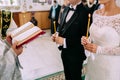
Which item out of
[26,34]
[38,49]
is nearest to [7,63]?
[26,34]

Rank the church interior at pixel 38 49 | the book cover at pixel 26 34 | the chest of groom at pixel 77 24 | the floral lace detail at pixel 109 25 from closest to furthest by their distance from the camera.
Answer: the book cover at pixel 26 34, the floral lace detail at pixel 109 25, the chest of groom at pixel 77 24, the church interior at pixel 38 49

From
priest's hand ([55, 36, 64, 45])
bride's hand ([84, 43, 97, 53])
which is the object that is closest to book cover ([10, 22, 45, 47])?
bride's hand ([84, 43, 97, 53])

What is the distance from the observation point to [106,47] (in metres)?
1.49

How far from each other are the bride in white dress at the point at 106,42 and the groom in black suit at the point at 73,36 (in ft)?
0.77

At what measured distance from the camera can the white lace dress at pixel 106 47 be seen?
1462mm

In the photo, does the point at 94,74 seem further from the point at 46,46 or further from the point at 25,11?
the point at 25,11

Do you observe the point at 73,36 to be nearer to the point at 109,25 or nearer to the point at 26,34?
the point at 109,25

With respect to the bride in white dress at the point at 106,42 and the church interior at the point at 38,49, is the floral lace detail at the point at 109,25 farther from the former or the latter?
the church interior at the point at 38,49

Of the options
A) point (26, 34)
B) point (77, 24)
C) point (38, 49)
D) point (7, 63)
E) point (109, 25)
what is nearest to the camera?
point (7, 63)

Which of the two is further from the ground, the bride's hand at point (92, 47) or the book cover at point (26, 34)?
the book cover at point (26, 34)

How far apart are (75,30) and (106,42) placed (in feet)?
1.47

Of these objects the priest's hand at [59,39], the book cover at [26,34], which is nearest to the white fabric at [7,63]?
the book cover at [26,34]

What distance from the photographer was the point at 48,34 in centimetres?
687

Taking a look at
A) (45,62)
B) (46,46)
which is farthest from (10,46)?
(46,46)
